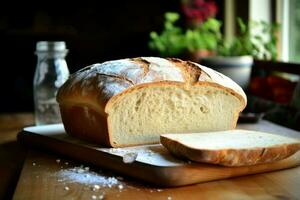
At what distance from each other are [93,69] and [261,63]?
1.32 metres

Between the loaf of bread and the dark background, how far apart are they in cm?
302

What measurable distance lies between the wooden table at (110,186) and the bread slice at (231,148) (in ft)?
0.15

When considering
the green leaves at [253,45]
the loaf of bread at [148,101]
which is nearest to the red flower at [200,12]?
the green leaves at [253,45]

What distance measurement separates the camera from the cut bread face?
1.35 meters

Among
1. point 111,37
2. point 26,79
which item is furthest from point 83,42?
point 26,79

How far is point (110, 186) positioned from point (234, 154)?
26 cm

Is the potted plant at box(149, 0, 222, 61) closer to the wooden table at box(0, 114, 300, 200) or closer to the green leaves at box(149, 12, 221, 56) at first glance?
the green leaves at box(149, 12, 221, 56)

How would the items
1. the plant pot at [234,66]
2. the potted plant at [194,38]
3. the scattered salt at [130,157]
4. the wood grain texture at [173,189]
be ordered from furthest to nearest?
the potted plant at [194,38] → the plant pot at [234,66] → the scattered salt at [130,157] → the wood grain texture at [173,189]

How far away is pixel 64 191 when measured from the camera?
3.40ft

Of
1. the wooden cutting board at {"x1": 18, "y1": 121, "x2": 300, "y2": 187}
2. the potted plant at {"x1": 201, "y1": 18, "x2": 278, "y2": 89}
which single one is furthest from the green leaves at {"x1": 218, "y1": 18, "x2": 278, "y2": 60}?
the wooden cutting board at {"x1": 18, "y1": 121, "x2": 300, "y2": 187}

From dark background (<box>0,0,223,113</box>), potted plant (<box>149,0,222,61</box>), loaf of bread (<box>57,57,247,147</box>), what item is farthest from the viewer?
dark background (<box>0,0,223,113</box>)

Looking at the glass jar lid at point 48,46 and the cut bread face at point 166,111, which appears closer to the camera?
the cut bread face at point 166,111

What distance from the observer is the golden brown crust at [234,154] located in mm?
1074

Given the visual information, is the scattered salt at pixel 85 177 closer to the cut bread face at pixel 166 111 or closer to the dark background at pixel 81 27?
the cut bread face at pixel 166 111
